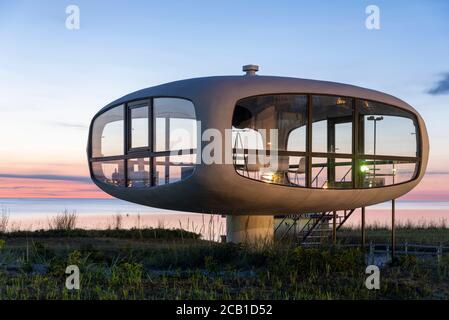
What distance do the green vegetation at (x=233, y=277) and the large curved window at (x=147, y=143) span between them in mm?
1635

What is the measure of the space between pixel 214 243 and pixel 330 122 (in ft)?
11.1

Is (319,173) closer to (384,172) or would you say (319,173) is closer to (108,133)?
(384,172)

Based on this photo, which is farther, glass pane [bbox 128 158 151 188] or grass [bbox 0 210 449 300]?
glass pane [bbox 128 158 151 188]

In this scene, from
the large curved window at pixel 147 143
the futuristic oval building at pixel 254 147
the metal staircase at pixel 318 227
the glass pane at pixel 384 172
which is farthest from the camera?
the metal staircase at pixel 318 227

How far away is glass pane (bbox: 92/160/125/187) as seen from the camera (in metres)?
12.0

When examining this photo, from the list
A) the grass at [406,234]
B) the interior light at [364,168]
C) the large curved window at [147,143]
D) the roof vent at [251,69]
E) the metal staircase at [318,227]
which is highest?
the roof vent at [251,69]

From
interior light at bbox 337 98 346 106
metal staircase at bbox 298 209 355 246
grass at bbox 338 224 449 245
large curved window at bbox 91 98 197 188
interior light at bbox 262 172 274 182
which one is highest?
interior light at bbox 337 98 346 106

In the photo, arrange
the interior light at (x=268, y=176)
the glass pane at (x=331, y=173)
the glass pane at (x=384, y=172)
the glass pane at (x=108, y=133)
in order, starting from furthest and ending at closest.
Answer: the glass pane at (x=384, y=172)
the glass pane at (x=108, y=133)
the glass pane at (x=331, y=173)
the interior light at (x=268, y=176)

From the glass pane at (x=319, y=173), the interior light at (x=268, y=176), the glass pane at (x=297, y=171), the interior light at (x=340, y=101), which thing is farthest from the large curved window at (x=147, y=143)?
the interior light at (x=340, y=101)

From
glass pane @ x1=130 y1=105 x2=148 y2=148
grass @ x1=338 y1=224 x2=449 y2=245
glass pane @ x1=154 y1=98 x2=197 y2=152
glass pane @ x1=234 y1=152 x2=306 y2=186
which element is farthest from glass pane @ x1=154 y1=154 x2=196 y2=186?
grass @ x1=338 y1=224 x2=449 y2=245

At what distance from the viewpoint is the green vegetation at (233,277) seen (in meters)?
6.54

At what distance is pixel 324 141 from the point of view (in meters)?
11.6

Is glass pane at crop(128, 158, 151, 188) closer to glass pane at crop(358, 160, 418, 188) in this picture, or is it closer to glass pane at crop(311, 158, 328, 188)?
glass pane at crop(311, 158, 328, 188)

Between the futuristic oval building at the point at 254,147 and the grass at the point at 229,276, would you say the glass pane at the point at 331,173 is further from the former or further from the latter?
the grass at the point at 229,276
